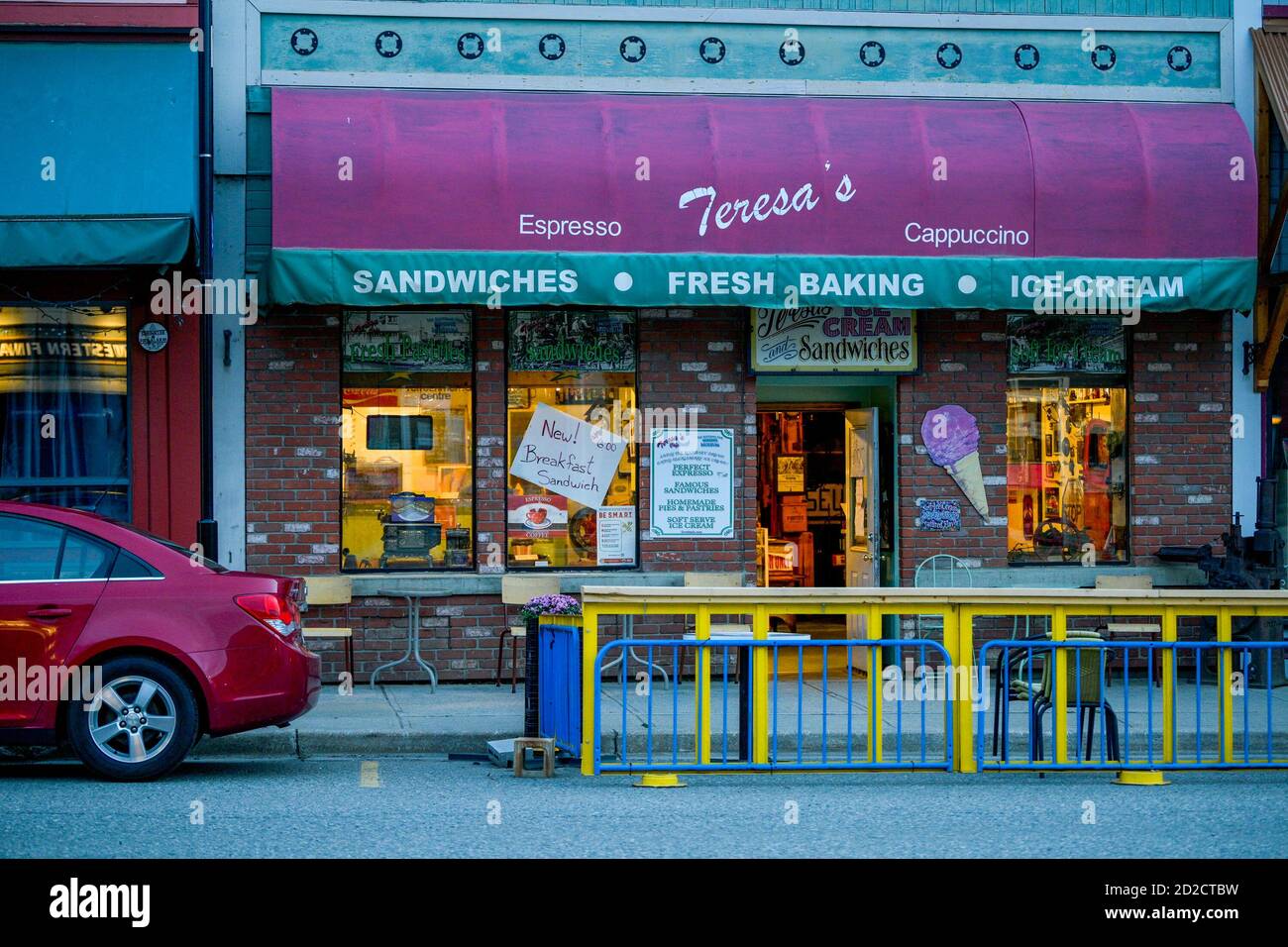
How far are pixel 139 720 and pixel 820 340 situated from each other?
7.15 metres

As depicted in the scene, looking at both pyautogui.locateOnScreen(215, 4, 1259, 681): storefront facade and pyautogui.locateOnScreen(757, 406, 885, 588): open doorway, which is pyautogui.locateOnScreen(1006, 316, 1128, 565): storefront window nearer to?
pyautogui.locateOnScreen(215, 4, 1259, 681): storefront facade

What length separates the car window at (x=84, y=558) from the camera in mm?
9430

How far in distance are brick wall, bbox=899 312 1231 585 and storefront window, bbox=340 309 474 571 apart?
12.9 feet

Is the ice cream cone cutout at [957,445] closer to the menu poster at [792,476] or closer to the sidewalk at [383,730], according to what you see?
the menu poster at [792,476]

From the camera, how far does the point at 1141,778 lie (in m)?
9.72

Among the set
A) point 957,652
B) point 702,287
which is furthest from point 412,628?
point 957,652

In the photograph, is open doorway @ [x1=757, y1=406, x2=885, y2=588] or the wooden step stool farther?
open doorway @ [x1=757, y1=406, x2=885, y2=588]

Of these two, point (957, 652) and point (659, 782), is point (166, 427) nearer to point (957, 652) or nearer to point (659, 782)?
point (659, 782)

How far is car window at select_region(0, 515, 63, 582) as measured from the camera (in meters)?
9.38

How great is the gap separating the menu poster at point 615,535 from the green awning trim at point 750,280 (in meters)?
2.04

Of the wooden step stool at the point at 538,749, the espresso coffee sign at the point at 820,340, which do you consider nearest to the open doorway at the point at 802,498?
the espresso coffee sign at the point at 820,340

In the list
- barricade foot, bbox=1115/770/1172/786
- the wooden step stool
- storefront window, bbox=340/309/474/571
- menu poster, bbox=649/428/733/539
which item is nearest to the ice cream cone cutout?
menu poster, bbox=649/428/733/539
